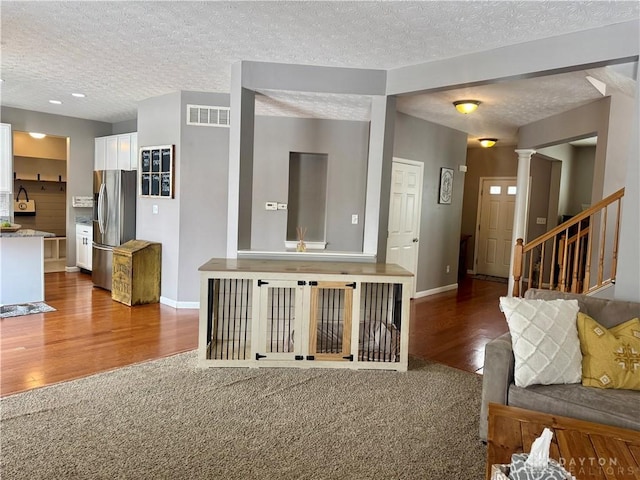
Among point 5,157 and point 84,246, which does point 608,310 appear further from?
point 5,157

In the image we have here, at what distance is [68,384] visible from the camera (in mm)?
3068

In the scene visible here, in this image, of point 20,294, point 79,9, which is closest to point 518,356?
point 79,9

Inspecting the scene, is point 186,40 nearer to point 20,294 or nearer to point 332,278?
point 332,278

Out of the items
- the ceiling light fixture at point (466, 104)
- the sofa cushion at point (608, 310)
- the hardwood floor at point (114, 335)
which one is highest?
the ceiling light fixture at point (466, 104)

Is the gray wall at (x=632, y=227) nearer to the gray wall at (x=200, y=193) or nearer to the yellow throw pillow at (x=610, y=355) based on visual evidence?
the yellow throw pillow at (x=610, y=355)

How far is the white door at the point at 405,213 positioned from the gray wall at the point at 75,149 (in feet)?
16.4

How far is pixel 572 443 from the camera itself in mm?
1670

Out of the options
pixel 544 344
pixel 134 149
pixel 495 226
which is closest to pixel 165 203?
pixel 134 149

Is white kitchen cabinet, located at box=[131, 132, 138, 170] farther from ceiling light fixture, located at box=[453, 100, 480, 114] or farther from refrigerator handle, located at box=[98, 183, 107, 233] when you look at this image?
ceiling light fixture, located at box=[453, 100, 480, 114]

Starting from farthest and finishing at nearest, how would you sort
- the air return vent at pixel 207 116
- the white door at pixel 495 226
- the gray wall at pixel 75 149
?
the white door at pixel 495 226, the gray wall at pixel 75 149, the air return vent at pixel 207 116

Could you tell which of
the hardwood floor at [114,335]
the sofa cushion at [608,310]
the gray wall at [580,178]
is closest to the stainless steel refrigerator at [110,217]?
the hardwood floor at [114,335]

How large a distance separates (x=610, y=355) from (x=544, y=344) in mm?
335

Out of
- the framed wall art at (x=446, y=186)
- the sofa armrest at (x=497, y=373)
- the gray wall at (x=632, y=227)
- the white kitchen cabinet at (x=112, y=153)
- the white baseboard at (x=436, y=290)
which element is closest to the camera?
the sofa armrest at (x=497, y=373)

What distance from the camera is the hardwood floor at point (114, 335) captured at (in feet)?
11.3
